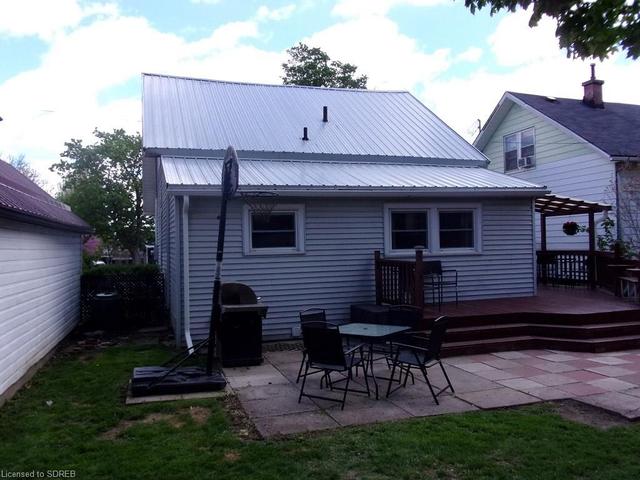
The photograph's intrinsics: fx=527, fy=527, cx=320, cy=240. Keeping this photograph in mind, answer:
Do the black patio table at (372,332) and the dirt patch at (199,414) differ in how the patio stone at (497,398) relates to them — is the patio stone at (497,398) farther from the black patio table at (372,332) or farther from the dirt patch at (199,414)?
the dirt patch at (199,414)

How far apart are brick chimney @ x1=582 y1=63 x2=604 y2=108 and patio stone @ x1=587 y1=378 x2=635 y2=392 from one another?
44.9 ft

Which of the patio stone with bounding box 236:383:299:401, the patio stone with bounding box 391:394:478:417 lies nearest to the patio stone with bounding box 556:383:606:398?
the patio stone with bounding box 391:394:478:417

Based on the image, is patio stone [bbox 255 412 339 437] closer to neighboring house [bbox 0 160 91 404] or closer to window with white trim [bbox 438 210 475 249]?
neighboring house [bbox 0 160 91 404]

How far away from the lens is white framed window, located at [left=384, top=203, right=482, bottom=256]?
10.2 metres

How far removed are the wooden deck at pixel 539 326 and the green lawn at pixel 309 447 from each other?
2948mm

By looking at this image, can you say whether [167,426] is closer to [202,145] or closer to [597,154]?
[202,145]

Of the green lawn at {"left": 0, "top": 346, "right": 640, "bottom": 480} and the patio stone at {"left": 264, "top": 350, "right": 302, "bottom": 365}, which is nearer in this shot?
the green lawn at {"left": 0, "top": 346, "right": 640, "bottom": 480}

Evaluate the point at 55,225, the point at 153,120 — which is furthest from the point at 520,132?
the point at 55,225

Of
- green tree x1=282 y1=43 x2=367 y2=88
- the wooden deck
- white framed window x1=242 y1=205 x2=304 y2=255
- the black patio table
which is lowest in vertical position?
the wooden deck

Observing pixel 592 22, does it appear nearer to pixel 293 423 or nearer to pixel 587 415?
pixel 587 415

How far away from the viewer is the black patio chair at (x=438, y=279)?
387 inches

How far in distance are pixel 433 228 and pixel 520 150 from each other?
8.94m

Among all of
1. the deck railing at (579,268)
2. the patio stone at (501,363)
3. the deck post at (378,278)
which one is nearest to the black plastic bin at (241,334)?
the deck post at (378,278)

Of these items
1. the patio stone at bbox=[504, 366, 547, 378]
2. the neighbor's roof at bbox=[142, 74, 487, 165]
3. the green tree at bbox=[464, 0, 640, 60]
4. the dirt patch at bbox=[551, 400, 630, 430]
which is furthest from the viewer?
the neighbor's roof at bbox=[142, 74, 487, 165]
